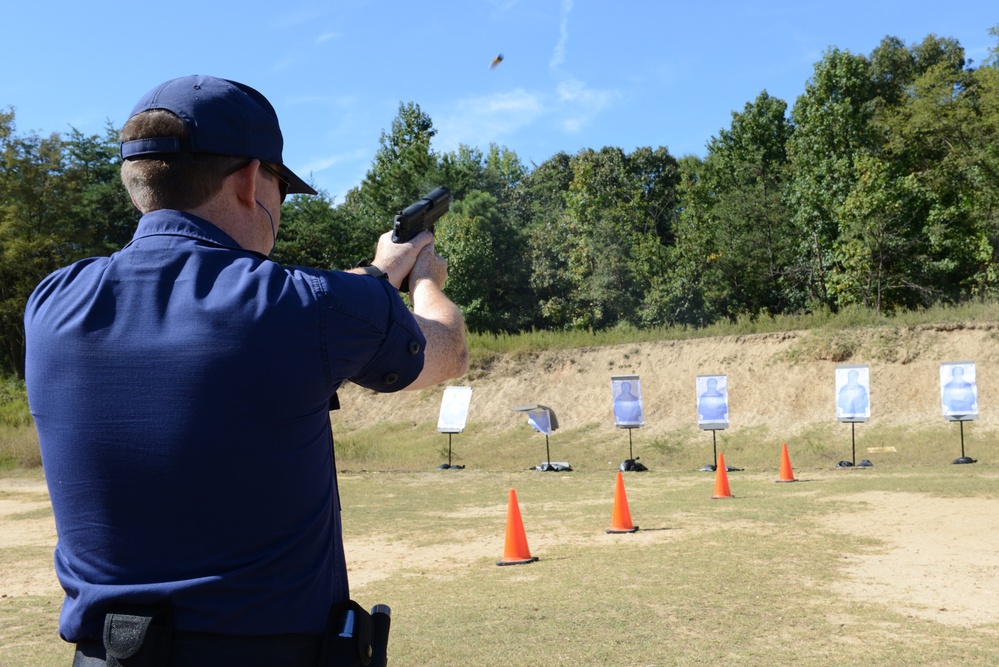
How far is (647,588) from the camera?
7.53 meters

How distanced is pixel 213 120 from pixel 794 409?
26337 millimetres

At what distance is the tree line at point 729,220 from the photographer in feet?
125

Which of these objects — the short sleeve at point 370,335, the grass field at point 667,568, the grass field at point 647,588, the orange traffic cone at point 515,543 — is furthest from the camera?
the orange traffic cone at point 515,543

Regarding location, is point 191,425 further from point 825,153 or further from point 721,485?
point 825,153

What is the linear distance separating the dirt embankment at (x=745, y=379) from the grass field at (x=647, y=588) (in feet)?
38.8

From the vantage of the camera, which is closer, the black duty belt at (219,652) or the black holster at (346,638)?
the black duty belt at (219,652)

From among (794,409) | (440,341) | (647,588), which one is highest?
(440,341)

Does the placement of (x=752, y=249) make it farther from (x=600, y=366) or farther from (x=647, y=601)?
(x=647, y=601)

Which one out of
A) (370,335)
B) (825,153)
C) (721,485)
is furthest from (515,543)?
(825,153)

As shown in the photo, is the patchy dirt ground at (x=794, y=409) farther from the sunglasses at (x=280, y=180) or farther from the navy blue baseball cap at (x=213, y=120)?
the navy blue baseball cap at (x=213, y=120)

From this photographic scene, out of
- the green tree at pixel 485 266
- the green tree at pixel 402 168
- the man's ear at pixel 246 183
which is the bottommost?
the man's ear at pixel 246 183

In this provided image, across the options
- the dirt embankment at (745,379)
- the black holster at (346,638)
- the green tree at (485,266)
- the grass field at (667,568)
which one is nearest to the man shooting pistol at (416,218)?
the black holster at (346,638)

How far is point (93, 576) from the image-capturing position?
1768mm

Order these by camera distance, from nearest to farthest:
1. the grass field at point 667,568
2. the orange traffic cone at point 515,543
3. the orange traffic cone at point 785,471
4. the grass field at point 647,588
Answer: the grass field at point 647,588 < the grass field at point 667,568 < the orange traffic cone at point 515,543 < the orange traffic cone at point 785,471
